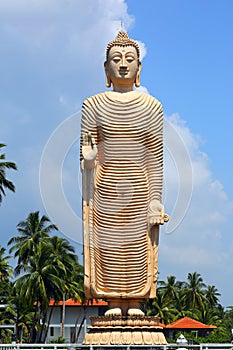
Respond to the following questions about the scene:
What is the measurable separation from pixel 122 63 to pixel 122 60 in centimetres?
9

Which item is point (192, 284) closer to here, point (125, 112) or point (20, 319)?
point (20, 319)

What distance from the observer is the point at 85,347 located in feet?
58.2

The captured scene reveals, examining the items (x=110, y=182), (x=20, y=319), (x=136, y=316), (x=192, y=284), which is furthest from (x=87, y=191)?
(x=192, y=284)

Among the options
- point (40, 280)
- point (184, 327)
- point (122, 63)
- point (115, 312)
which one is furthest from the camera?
point (184, 327)

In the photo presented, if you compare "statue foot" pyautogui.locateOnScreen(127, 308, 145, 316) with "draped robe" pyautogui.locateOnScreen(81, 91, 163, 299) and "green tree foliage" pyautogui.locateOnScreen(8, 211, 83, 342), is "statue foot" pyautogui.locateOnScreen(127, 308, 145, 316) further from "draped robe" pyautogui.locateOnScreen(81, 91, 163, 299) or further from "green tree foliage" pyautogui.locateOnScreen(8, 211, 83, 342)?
"green tree foliage" pyautogui.locateOnScreen(8, 211, 83, 342)

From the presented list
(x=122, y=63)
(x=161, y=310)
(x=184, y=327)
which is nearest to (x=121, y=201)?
(x=122, y=63)

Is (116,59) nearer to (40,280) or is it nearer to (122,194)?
(122,194)

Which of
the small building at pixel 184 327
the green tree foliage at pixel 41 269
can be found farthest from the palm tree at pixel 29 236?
the small building at pixel 184 327

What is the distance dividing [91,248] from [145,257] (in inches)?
60.5

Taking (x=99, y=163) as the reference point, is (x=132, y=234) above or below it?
below

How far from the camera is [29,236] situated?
3975cm

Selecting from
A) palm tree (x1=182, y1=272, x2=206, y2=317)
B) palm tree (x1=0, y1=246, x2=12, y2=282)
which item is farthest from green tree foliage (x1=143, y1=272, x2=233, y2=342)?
palm tree (x1=0, y1=246, x2=12, y2=282)

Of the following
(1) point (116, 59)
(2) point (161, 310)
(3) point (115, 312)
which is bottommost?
(3) point (115, 312)

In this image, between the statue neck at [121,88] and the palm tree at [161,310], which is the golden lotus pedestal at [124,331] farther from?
the palm tree at [161,310]
